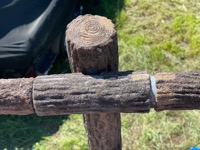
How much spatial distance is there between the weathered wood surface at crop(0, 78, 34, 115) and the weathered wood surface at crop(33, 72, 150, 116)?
0.03 m

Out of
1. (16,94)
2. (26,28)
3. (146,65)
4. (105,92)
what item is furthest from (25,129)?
(105,92)

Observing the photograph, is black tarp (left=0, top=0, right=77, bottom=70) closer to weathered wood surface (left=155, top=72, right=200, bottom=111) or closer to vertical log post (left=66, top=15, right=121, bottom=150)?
vertical log post (left=66, top=15, right=121, bottom=150)

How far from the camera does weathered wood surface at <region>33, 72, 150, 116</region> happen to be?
1367mm

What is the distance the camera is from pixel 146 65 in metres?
3.18

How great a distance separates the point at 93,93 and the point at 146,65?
184 centimetres

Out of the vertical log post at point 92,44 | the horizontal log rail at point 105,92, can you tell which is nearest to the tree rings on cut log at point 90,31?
the vertical log post at point 92,44

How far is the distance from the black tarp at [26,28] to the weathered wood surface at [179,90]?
1.63 m

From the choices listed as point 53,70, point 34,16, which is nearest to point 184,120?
point 53,70

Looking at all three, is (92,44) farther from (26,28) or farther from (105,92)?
(26,28)

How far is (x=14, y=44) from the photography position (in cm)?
286

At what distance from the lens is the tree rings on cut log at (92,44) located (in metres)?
1.41

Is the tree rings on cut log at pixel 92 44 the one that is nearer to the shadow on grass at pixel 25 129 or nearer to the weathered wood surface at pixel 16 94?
the weathered wood surface at pixel 16 94

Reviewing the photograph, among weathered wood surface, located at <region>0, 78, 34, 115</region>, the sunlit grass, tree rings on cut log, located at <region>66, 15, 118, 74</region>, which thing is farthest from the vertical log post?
the sunlit grass

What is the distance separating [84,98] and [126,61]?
74.2 inches
